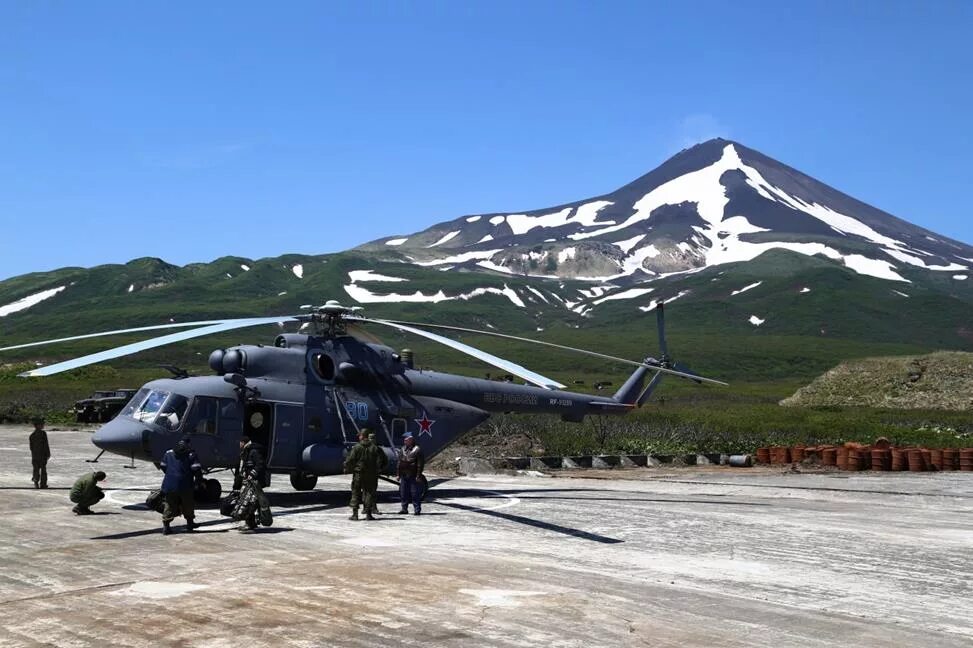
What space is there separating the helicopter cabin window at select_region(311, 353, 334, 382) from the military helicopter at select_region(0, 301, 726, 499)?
0.02m

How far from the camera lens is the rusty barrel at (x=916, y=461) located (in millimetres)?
33969

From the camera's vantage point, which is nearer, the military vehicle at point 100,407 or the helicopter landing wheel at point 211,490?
the helicopter landing wheel at point 211,490

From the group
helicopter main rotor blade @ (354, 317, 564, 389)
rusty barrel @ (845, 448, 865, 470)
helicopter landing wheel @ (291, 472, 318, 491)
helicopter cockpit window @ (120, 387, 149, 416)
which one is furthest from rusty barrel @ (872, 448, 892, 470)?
helicopter cockpit window @ (120, 387, 149, 416)

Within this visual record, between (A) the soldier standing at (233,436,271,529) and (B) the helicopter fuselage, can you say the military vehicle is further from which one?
(A) the soldier standing at (233,436,271,529)

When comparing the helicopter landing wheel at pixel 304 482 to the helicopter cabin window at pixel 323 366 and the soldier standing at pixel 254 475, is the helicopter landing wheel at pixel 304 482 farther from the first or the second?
the soldier standing at pixel 254 475

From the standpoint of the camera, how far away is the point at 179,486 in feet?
50.8

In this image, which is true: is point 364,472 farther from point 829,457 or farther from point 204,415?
point 829,457

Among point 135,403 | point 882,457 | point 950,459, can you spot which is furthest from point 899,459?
point 135,403

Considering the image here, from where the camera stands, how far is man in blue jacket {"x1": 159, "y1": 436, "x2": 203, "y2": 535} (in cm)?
1538

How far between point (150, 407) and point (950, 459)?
2959 centimetres

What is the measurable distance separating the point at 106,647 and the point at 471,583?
4.49 meters

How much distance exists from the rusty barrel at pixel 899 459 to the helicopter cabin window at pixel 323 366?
23.2 metres

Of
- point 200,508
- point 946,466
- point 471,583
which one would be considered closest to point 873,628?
point 471,583

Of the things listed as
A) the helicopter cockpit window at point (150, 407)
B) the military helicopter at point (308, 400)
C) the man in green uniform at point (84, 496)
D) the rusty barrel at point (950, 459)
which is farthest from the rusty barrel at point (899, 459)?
the man in green uniform at point (84, 496)
